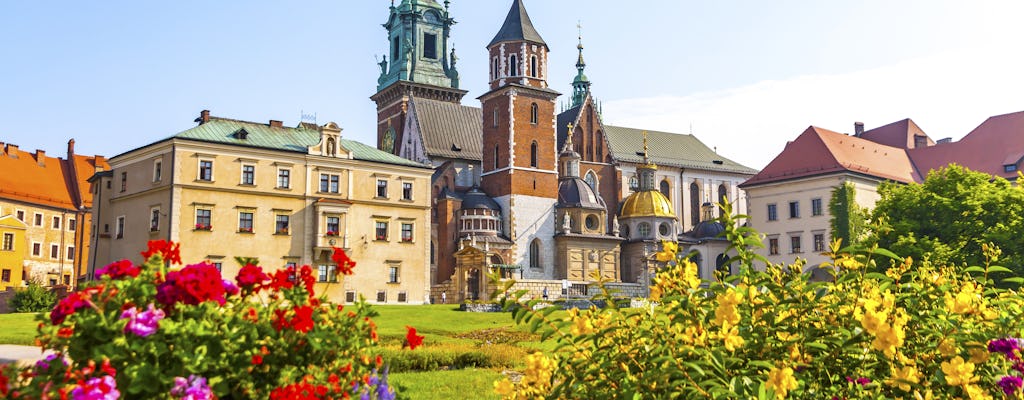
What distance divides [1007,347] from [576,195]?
213ft

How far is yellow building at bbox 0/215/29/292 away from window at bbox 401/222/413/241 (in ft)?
94.5

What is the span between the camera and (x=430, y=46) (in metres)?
86.7

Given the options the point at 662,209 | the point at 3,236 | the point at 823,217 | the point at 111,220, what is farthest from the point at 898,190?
the point at 3,236

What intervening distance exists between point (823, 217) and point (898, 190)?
17734 millimetres

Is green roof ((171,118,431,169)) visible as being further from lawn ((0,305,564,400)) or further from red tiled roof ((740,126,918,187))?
red tiled roof ((740,126,918,187))

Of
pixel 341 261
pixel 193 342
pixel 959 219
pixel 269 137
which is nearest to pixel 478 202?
pixel 269 137

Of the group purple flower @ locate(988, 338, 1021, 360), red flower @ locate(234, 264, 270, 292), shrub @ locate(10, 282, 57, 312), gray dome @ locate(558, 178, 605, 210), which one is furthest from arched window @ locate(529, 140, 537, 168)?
red flower @ locate(234, 264, 270, 292)

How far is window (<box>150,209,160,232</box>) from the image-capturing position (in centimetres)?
4803

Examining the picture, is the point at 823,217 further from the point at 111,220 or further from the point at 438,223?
the point at 111,220

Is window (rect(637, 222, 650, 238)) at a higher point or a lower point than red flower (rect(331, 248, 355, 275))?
higher

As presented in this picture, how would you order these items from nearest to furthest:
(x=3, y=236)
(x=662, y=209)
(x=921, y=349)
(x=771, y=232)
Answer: (x=921, y=349) → (x=3, y=236) → (x=771, y=232) → (x=662, y=209)

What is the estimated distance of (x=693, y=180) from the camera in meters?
86.5

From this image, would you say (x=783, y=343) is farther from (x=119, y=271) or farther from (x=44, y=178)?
(x=44, y=178)

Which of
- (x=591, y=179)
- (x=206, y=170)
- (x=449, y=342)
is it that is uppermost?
(x=591, y=179)
